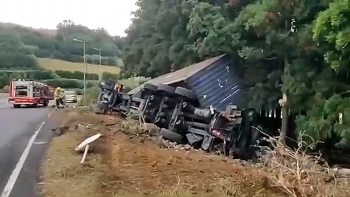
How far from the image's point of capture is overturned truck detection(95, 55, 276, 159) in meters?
15.9

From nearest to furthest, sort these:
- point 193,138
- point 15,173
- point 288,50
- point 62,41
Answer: point 15,173, point 193,138, point 288,50, point 62,41

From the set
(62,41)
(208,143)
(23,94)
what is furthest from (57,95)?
(62,41)

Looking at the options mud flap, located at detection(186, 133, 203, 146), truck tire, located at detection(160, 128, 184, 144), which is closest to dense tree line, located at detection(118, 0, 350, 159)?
mud flap, located at detection(186, 133, 203, 146)

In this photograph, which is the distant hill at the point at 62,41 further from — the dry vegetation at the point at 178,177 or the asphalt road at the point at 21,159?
the dry vegetation at the point at 178,177

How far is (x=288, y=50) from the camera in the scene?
67.5 feet

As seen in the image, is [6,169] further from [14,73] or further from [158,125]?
[14,73]

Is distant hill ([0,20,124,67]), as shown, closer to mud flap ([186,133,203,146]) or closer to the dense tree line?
the dense tree line

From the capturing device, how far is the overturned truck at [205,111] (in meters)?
15.9

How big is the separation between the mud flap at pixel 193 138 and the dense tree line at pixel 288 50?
319cm

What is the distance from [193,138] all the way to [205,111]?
0.87 m

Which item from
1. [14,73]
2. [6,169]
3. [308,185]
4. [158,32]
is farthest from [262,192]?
[14,73]

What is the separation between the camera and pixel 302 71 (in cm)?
1984

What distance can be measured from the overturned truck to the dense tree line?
3.41ft

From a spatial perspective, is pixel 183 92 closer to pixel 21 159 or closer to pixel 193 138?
pixel 193 138
